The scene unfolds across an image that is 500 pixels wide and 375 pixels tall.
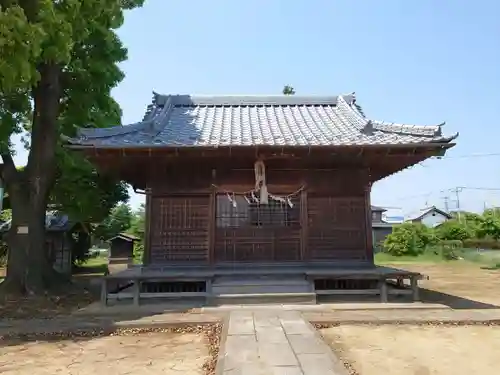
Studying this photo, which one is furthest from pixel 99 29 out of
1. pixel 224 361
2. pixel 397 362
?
pixel 397 362

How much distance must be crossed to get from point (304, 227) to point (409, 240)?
26.3 m

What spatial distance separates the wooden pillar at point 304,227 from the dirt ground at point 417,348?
344 cm

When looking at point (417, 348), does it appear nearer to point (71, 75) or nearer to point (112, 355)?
point (112, 355)

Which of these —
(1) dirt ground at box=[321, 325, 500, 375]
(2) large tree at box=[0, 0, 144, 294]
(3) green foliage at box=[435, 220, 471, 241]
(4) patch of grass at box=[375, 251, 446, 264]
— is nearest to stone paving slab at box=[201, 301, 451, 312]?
(1) dirt ground at box=[321, 325, 500, 375]

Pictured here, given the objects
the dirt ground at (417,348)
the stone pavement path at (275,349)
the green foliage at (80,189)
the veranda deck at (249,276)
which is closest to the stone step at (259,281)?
the veranda deck at (249,276)

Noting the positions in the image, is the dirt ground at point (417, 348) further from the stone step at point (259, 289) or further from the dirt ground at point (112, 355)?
the stone step at point (259, 289)

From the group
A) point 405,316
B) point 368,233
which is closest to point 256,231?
point 368,233

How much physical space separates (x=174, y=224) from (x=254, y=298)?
114 inches

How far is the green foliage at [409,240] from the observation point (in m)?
33.3

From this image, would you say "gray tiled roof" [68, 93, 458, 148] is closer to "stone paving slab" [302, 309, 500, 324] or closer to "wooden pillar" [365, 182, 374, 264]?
"wooden pillar" [365, 182, 374, 264]

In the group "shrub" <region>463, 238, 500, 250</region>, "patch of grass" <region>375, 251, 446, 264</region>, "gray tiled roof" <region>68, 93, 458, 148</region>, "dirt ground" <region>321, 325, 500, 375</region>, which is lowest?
"patch of grass" <region>375, 251, 446, 264</region>

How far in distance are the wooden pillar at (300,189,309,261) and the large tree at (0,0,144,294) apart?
654 cm

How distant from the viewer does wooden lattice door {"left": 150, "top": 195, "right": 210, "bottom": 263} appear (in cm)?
1010

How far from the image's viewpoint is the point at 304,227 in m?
10.2
